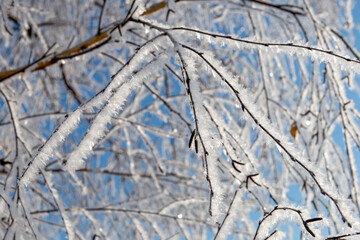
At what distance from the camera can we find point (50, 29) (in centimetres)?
313

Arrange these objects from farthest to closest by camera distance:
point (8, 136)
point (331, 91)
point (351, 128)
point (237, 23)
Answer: point (237, 23) < point (8, 136) < point (331, 91) < point (351, 128)

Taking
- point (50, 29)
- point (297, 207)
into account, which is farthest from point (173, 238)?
point (50, 29)

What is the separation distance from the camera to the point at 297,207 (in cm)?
70

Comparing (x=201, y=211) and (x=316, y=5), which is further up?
(x=316, y=5)

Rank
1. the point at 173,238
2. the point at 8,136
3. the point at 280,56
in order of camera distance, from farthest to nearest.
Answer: the point at 8,136
the point at 280,56
the point at 173,238

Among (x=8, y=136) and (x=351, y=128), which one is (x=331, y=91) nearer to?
(x=351, y=128)

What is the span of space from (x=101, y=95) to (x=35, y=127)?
2.56 metres

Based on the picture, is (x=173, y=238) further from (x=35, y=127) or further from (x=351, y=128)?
(x=35, y=127)

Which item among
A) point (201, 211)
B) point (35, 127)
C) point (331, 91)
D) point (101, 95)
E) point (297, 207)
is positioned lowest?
point (297, 207)

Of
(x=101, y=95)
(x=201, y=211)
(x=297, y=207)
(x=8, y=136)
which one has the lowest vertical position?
(x=297, y=207)

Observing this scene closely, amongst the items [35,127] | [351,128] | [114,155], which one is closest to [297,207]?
[351,128]

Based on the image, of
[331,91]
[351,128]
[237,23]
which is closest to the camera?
[351,128]

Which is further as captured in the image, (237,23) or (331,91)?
(237,23)

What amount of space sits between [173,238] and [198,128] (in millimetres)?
555
